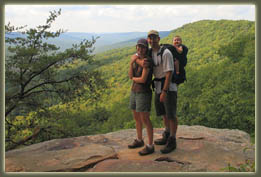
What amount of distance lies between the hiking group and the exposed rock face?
293 millimetres

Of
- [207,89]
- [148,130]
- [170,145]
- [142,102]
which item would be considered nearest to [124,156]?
[148,130]

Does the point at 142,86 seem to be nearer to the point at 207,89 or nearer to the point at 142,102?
the point at 142,102

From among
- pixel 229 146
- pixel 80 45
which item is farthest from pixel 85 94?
pixel 229 146

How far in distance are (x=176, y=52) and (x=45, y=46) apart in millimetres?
3755

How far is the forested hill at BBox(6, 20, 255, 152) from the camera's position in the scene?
7.16 metres

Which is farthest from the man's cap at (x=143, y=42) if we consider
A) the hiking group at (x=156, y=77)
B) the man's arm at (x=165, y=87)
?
the man's arm at (x=165, y=87)

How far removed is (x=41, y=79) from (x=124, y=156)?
3.60 meters

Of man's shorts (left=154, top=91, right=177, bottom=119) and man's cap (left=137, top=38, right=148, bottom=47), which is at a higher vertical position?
man's cap (left=137, top=38, right=148, bottom=47)

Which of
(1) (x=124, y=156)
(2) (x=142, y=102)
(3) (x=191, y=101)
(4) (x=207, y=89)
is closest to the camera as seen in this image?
(2) (x=142, y=102)

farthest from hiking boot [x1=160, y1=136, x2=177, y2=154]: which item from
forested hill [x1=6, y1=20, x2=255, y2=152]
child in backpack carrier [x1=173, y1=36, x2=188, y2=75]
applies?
forested hill [x1=6, y1=20, x2=255, y2=152]

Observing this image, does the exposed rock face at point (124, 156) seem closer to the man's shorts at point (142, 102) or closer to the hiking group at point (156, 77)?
the hiking group at point (156, 77)

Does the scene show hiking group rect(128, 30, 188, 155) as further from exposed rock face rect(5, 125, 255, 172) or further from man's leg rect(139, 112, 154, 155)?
exposed rock face rect(5, 125, 255, 172)

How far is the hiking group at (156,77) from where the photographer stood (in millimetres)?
4000

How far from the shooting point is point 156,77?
13.6 ft
